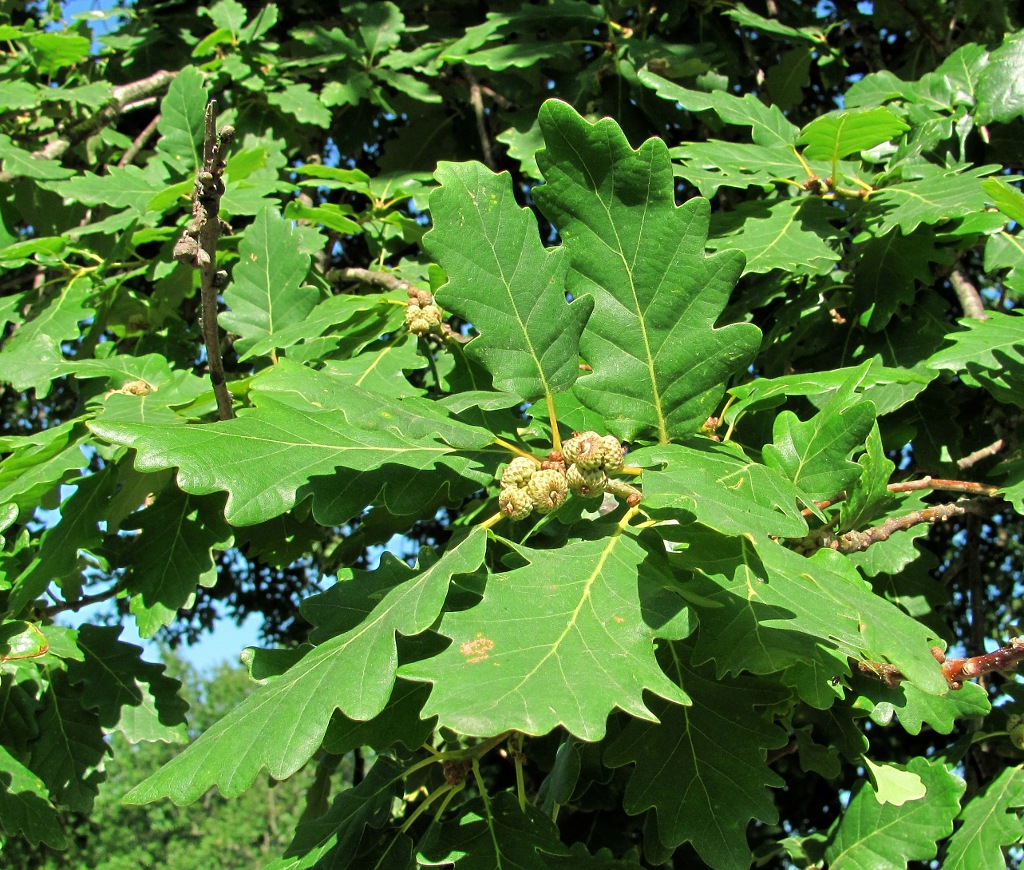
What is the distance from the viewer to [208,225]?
131 cm

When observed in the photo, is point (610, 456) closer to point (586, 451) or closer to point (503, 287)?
point (586, 451)

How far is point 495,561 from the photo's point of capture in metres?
1.92

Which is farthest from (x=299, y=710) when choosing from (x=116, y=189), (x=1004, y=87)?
(x=1004, y=87)

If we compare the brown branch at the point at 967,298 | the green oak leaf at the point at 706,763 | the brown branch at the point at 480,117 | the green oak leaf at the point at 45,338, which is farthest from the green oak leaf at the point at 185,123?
the brown branch at the point at 967,298

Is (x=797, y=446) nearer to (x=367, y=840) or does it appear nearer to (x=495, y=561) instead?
(x=495, y=561)

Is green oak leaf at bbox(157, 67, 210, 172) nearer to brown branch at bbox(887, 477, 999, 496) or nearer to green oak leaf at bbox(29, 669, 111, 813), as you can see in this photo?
→ green oak leaf at bbox(29, 669, 111, 813)

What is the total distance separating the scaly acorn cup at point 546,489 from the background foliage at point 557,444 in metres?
0.02

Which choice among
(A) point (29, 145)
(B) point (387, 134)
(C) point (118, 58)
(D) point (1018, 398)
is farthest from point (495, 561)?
(C) point (118, 58)

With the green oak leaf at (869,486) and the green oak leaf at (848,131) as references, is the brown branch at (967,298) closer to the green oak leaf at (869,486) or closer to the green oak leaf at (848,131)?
the green oak leaf at (848,131)

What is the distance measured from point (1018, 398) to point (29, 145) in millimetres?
3179

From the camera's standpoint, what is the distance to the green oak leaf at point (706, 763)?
153cm

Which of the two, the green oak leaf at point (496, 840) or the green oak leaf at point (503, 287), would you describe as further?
the green oak leaf at point (496, 840)

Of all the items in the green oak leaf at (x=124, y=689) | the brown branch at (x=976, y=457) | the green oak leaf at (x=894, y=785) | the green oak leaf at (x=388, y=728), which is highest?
the green oak leaf at (x=388, y=728)

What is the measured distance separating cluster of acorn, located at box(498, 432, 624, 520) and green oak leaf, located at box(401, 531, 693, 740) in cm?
7
